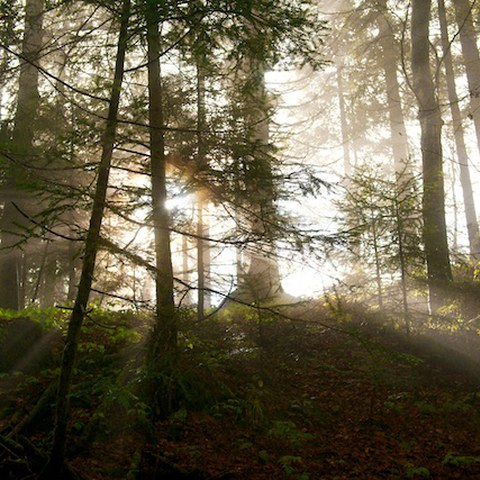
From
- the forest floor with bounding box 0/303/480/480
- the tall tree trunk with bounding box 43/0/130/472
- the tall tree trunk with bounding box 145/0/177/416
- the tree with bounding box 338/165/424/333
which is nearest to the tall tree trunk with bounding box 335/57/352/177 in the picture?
the tree with bounding box 338/165/424/333

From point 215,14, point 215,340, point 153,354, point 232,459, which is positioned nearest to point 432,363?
point 215,340

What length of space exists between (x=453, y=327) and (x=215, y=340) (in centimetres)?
533

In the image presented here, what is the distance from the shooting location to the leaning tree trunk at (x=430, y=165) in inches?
398

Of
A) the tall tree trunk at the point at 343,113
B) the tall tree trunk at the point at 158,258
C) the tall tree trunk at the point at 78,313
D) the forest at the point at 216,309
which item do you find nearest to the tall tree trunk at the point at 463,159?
the tall tree trunk at the point at 343,113

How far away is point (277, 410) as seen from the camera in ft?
23.1

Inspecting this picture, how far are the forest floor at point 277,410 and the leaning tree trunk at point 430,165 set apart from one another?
1.44m

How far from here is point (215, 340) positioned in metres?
9.47

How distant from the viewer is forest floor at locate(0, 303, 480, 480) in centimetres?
532

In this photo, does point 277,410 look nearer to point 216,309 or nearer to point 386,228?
point 216,309

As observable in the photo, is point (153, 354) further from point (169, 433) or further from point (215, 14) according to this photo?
point (215, 14)

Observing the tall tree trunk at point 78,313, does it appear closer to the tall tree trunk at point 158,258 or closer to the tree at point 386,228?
the tall tree trunk at point 158,258

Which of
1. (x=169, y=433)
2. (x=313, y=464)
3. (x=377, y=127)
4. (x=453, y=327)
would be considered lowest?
(x=313, y=464)

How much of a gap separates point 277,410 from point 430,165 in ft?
25.8

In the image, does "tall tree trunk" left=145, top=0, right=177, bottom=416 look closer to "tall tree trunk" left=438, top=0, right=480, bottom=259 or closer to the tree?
the tree
